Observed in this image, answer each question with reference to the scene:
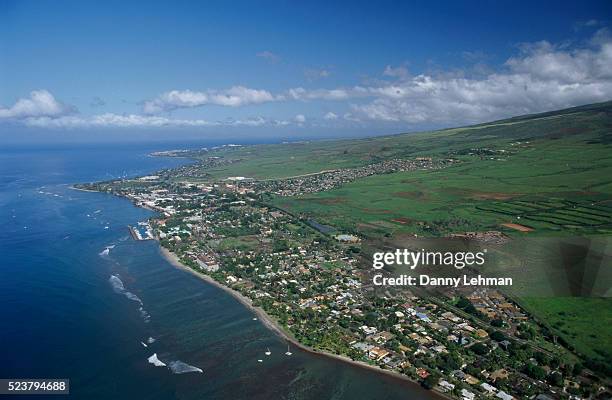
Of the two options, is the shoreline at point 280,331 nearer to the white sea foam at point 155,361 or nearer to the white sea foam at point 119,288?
the white sea foam at point 119,288

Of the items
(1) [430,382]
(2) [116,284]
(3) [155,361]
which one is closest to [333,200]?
(2) [116,284]

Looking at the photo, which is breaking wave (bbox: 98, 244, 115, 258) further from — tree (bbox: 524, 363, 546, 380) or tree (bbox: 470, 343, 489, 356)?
tree (bbox: 524, 363, 546, 380)

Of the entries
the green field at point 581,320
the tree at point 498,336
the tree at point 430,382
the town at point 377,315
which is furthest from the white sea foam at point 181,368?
the green field at point 581,320

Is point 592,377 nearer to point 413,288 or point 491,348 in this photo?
point 491,348

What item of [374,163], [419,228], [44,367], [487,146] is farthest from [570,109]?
[44,367]

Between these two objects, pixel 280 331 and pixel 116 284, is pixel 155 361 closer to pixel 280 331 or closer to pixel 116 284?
pixel 280 331

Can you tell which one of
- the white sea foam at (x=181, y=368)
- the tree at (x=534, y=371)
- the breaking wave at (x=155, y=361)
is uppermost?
the tree at (x=534, y=371)

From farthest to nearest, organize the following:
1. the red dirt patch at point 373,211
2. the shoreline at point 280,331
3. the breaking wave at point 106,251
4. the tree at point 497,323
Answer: the red dirt patch at point 373,211 → the breaking wave at point 106,251 → the tree at point 497,323 → the shoreline at point 280,331
